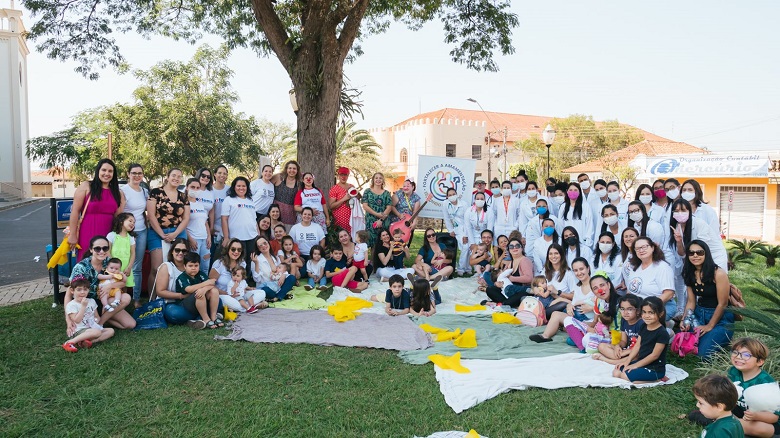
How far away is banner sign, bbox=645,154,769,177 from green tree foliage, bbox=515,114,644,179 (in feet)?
49.9

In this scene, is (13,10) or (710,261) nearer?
(710,261)

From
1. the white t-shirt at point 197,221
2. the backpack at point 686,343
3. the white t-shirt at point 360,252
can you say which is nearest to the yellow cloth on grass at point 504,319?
the backpack at point 686,343

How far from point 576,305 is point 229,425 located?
3.88 meters

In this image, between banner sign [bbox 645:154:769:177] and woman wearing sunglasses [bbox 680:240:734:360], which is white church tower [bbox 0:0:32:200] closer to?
banner sign [bbox 645:154:769:177]

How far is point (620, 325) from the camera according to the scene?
5.01 m

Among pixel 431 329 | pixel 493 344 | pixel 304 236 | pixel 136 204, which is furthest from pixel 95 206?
pixel 493 344

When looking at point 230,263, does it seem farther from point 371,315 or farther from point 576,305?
point 576,305

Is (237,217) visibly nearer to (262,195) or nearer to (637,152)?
(262,195)

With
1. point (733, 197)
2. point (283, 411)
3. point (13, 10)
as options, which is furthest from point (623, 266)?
point (13, 10)

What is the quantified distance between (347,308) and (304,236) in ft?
7.38

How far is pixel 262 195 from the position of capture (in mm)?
8430

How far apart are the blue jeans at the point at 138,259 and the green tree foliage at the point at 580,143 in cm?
3773

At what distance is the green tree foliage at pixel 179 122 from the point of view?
911 inches

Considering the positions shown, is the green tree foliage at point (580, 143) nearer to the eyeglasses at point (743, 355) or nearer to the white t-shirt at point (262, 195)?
the white t-shirt at point (262, 195)
